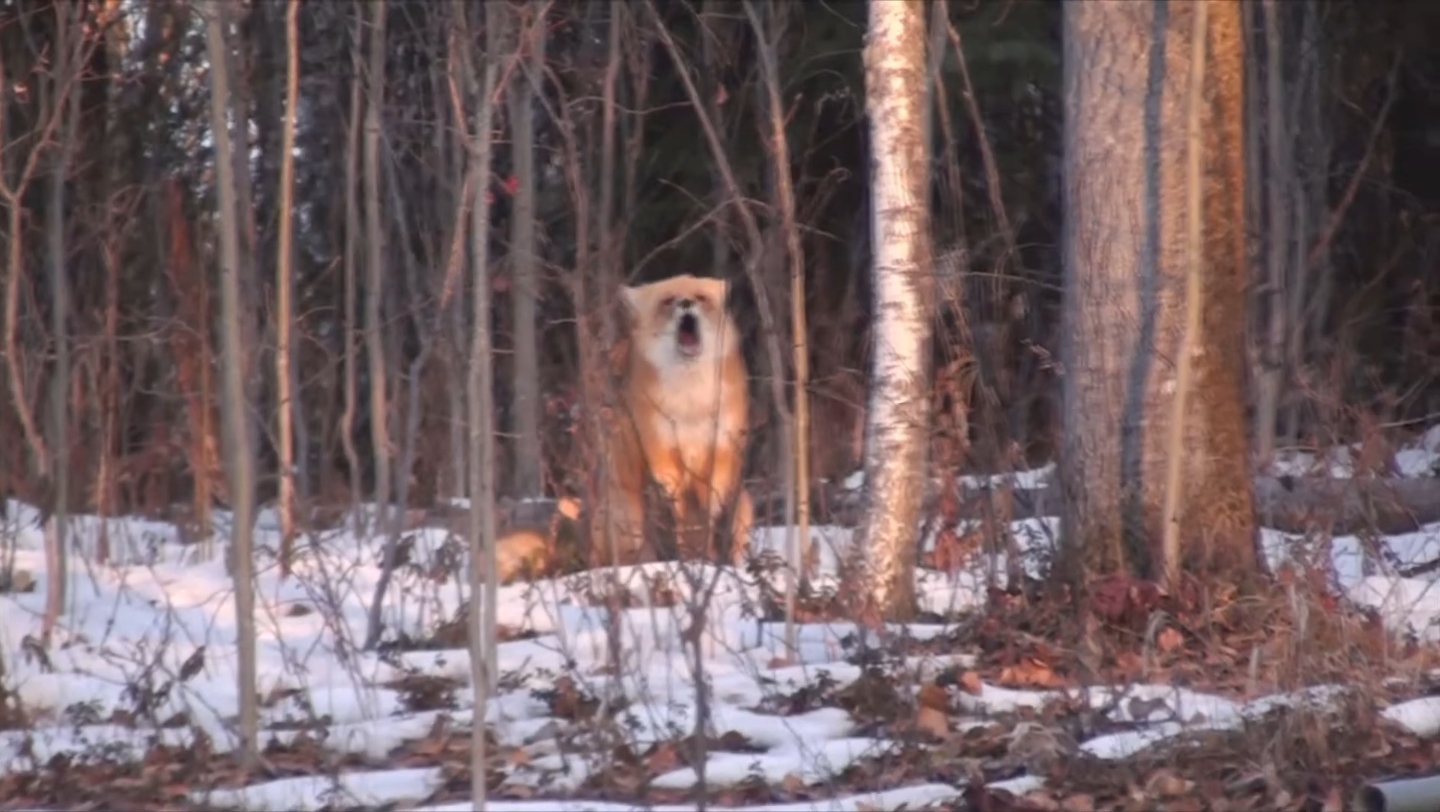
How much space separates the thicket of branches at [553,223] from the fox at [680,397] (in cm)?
35

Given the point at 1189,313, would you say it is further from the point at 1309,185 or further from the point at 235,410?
the point at 1309,185

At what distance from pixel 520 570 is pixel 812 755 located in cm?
311

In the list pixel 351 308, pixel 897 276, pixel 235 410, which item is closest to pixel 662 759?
pixel 235 410

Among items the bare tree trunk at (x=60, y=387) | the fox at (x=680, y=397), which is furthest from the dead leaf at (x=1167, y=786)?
the bare tree trunk at (x=60, y=387)

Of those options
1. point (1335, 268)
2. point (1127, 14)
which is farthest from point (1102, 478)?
point (1335, 268)

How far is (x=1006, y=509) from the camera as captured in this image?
8.41 meters

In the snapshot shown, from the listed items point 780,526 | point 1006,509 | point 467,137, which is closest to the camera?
point 467,137

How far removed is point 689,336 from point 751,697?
418cm

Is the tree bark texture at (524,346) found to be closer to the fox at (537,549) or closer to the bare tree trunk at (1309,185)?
the fox at (537,549)

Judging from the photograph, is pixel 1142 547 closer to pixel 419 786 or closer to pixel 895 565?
pixel 895 565

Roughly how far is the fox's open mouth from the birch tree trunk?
10.3ft

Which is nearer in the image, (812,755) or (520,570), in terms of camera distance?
(812,755)

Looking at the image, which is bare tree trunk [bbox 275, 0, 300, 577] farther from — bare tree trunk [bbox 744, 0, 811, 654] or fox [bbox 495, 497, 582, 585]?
bare tree trunk [bbox 744, 0, 811, 654]

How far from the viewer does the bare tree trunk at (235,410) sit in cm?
620
